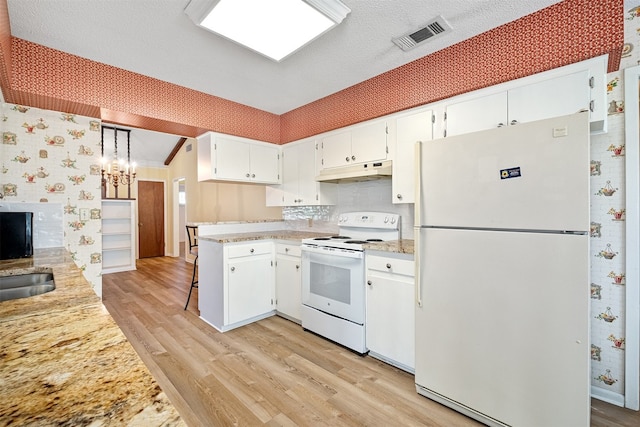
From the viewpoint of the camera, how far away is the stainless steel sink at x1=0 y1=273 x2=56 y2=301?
59.6 inches

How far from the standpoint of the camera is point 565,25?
179cm

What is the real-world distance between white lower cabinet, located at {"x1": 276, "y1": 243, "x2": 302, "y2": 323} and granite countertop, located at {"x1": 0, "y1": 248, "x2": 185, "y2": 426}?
208cm

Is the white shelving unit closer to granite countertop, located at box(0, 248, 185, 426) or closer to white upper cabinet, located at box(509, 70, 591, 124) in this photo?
granite countertop, located at box(0, 248, 185, 426)

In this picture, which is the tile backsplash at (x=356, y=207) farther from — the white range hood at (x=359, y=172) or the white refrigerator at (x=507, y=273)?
the white refrigerator at (x=507, y=273)

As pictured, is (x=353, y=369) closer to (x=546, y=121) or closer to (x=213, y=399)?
(x=213, y=399)

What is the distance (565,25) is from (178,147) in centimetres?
694

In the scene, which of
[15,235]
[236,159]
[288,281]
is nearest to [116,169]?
[236,159]

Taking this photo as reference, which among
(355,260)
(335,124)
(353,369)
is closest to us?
(353,369)

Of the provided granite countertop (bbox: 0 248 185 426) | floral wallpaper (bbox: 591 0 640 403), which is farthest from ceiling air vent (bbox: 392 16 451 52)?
granite countertop (bbox: 0 248 185 426)

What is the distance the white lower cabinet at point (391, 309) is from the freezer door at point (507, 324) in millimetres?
228

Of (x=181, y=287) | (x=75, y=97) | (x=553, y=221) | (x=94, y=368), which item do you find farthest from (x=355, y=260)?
(x=181, y=287)

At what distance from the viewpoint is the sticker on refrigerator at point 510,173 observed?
1.53 m

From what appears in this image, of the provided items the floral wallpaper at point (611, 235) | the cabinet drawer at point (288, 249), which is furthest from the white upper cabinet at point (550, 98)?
the cabinet drawer at point (288, 249)

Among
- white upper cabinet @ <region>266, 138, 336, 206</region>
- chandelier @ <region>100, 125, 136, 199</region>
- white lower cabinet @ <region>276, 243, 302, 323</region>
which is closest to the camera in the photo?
white lower cabinet @ <region>276, 243, 302, 323</region>
